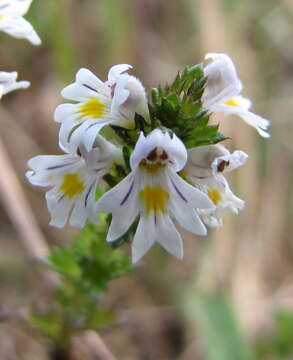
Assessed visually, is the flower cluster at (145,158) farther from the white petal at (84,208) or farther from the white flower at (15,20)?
the white flower at (15,20)

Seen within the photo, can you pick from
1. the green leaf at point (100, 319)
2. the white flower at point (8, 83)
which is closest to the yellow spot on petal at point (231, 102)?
the white flower at point (8, 83)

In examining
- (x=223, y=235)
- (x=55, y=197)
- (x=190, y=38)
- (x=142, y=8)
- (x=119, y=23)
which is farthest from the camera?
(x=142, y=8)

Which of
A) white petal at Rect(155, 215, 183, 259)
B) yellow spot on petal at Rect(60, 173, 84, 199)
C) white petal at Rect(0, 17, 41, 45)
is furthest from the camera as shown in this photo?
white petal at Rect(0, 17, 41, 45)

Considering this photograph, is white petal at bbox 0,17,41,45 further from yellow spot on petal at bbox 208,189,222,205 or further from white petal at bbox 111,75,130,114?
yellow spot on petal at bbox 208,189,222,205

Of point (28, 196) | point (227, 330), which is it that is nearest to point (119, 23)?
point (28, 196)

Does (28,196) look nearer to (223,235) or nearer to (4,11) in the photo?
(223,235)

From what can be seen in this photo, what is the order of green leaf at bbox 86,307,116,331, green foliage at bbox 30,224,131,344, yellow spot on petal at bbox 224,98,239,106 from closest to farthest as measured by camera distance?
yellow spot on petal at bbox 224,98,239,106
green foliage at bbox 30,224,131,344
green leaf at bbox 86,307,116,331

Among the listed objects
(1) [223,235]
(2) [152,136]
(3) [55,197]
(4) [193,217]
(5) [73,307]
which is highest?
(2) [152,136]

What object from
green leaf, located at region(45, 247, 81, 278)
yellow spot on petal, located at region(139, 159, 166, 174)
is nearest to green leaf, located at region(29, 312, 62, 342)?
green leaf, located at region(45, 247, 81, 278)
